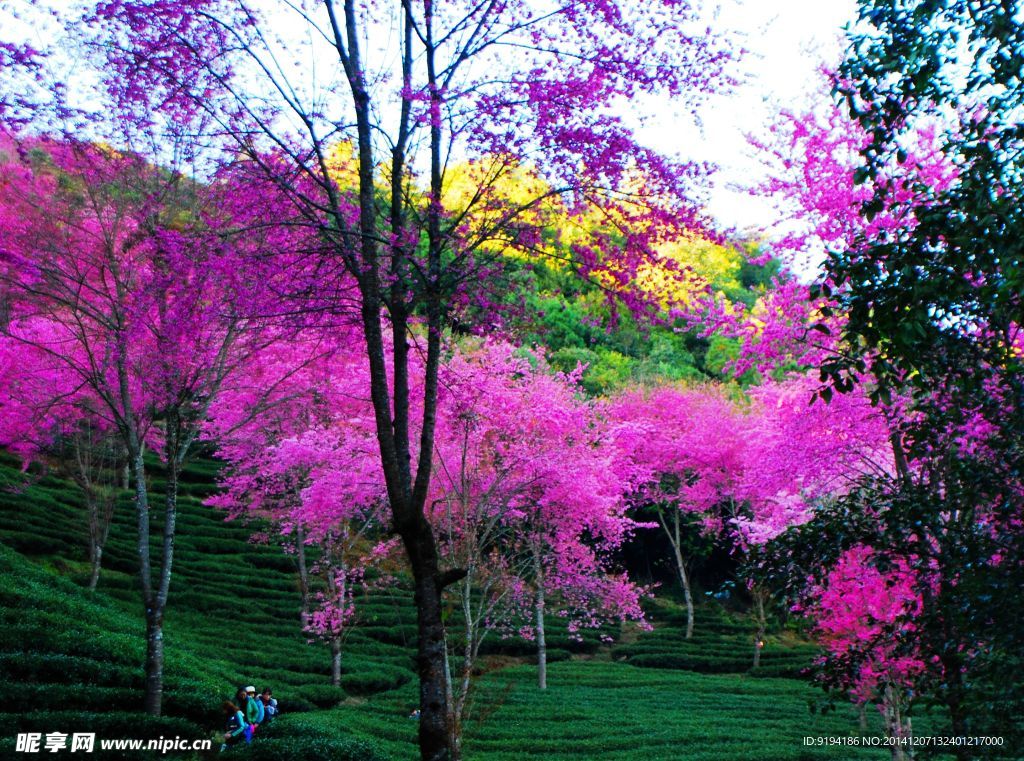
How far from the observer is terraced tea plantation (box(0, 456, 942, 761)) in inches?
488

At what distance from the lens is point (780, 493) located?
22047mm

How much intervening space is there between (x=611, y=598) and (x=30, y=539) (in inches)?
608

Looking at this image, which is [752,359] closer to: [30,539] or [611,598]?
[611,598]

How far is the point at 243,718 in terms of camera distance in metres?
12.2

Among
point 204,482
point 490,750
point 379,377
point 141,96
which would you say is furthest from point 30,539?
point 379,377

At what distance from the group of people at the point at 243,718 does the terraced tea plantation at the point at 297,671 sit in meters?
0.32

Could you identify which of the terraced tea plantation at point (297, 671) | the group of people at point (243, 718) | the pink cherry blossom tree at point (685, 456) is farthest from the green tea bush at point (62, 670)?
the pink cherry blossom tree at point (685, 456)

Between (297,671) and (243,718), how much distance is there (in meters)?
8.24

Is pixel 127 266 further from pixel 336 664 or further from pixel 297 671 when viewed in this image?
pixel 297 671

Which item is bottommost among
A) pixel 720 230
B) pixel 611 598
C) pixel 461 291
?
pixel 611 598

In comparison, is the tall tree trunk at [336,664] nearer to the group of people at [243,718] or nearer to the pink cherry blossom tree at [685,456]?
the group of people at [243,718]

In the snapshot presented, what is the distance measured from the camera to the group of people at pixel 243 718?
12.1 m

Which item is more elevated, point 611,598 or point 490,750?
point 611,598

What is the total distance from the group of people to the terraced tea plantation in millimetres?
322
